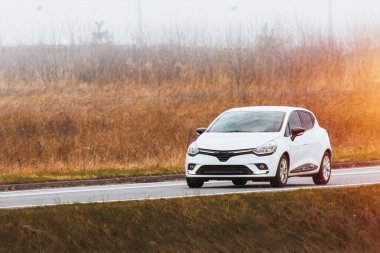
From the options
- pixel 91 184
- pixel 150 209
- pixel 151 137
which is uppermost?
pixel 150 209

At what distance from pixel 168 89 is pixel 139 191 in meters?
33.2

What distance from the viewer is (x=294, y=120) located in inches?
980

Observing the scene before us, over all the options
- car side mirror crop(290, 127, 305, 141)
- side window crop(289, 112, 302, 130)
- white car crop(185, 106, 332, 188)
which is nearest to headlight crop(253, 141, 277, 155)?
white car crop(185, 106, 332, 188)

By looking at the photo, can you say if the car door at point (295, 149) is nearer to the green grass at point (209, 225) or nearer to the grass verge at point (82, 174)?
the green grass at point (209, 225)

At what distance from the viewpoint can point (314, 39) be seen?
60156mm

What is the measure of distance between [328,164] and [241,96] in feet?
100

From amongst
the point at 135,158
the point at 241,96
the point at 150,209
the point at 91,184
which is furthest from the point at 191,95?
the point at 150,209

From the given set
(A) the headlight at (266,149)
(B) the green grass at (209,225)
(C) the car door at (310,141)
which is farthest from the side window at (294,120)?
(B) the green grass at (209,225)

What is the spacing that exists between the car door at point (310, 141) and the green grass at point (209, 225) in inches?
138

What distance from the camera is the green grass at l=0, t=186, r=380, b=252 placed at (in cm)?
1604

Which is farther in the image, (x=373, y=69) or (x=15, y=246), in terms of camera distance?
(x=373, y=69)

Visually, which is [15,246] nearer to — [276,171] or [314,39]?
[276,171]

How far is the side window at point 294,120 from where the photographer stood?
24.6m

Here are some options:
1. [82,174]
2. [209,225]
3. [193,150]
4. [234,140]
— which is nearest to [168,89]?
[82,174]
